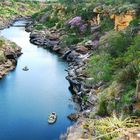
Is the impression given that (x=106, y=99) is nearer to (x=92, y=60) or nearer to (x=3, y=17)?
(x=92, y=60)

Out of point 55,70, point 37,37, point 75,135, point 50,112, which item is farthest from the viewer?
point 37,37

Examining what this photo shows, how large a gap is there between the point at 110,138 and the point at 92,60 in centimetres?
3430

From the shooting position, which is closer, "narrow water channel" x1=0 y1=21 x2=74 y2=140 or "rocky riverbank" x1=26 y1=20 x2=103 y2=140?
"narrow water channel" x1=0 y1=21 x2=74 y2=140

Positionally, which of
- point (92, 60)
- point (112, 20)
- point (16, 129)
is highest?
point (112, 20)

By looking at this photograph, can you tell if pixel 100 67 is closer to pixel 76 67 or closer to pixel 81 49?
pixel 76 67

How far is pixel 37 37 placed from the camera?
Result: 10238 centimetres

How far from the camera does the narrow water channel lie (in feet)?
143

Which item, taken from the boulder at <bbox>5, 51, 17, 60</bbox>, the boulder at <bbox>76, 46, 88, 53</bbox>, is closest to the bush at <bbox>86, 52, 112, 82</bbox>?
the boulder at <bbox>76, 46, 88, 53</bbox>

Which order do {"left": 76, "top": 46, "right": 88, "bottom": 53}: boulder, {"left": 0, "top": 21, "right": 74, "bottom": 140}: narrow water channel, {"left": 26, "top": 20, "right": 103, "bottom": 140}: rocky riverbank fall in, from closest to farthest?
{"left": 0, "top": 21, "right": 74, "bottom": 140}: narrow water channel
{"left": 26, "top": 20, "right": 103, "bottom": 140}: rocky riverbank
{"left": 76, "top": 46, "right": 88, "bottom": 53}: boulder

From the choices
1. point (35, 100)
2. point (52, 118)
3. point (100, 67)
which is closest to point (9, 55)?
point (35, 100)

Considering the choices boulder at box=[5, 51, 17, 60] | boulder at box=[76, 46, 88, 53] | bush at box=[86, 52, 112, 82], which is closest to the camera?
bush at box=[86, 52, 112, 82]

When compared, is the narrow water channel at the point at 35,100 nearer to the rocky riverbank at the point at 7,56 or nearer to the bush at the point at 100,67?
the rocky riverbank at the point at 7,56

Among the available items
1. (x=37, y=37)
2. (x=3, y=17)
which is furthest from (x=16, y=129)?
(x=3, y=17)

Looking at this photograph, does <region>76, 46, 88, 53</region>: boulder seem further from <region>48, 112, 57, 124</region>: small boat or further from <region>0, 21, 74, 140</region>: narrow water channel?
<region>48, 112, 57, 124</region>: small boat
